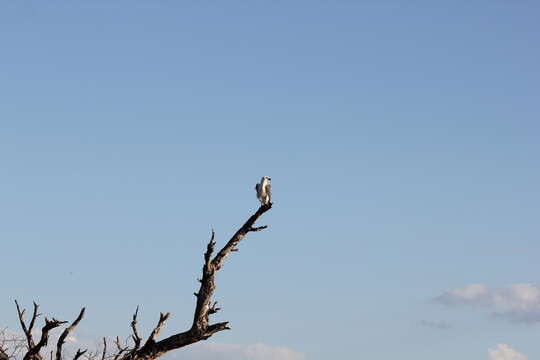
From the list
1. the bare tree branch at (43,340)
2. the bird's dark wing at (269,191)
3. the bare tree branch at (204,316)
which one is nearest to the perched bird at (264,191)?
the bird's dark wing at (269,191)

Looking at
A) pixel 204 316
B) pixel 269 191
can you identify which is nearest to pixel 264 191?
pixel 269 191

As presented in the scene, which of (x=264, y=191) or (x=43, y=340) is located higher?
(x=264, y=191)

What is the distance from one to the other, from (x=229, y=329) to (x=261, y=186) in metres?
9.30

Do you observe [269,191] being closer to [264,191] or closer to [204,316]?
[264,191]

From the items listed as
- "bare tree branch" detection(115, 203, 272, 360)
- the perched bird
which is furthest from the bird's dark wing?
"bare tree branch" detection(115, 203, 272, 360)

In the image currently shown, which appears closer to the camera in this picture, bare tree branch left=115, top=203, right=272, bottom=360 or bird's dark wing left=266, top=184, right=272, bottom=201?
bare tree branch left=115, top=203, right=272, bottom=360

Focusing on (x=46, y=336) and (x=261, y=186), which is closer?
(x=46, y=336)

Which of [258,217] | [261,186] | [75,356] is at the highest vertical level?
[261,186]

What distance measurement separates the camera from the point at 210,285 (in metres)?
21.4

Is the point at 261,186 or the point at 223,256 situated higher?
the point at 261,186

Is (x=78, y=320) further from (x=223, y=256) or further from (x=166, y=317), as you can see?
(x=223, y=256)

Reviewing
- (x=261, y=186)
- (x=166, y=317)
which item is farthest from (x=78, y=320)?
(x=261, y=186)

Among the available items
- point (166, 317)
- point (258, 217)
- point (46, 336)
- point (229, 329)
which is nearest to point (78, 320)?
point (46, 336)

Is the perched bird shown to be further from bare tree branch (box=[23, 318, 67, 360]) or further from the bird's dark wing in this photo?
bare tree branch (box=[23, 318, 67, 360])
